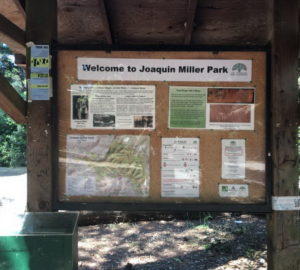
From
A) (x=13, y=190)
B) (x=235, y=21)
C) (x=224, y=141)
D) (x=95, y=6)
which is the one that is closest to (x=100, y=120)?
(x=224, y=141)

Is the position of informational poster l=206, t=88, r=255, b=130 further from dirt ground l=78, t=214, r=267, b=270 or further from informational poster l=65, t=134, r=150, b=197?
dirt ground l=78, t=214, r=267, b=270

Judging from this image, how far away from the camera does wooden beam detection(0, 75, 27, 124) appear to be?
257cm

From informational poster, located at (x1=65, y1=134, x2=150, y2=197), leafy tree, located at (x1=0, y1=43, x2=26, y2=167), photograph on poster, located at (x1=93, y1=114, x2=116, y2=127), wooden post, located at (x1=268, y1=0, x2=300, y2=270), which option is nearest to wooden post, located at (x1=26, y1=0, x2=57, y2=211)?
informational poster, located at (x1=65, y1=134, x2=150, y2=197)

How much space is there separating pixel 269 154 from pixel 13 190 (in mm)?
9311

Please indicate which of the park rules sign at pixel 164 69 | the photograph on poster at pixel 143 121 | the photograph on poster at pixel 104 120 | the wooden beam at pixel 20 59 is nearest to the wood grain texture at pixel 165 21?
the park rules sign at pixel 164 69

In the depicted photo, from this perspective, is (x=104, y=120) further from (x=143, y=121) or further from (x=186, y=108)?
(x=186, y=108)

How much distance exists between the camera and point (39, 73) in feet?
8.74

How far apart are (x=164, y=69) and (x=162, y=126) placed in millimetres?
382

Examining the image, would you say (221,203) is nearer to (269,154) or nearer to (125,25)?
(269,154)

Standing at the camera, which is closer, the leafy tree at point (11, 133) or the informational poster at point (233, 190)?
the informational poster at point (233, 190)

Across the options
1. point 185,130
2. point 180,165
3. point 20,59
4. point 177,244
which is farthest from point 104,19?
point 177,244

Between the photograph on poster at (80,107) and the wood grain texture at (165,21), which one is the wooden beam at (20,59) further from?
the photograph on poster at (80,107)

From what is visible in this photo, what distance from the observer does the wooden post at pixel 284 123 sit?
2664 mm

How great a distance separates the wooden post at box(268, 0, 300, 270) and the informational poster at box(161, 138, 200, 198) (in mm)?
531
